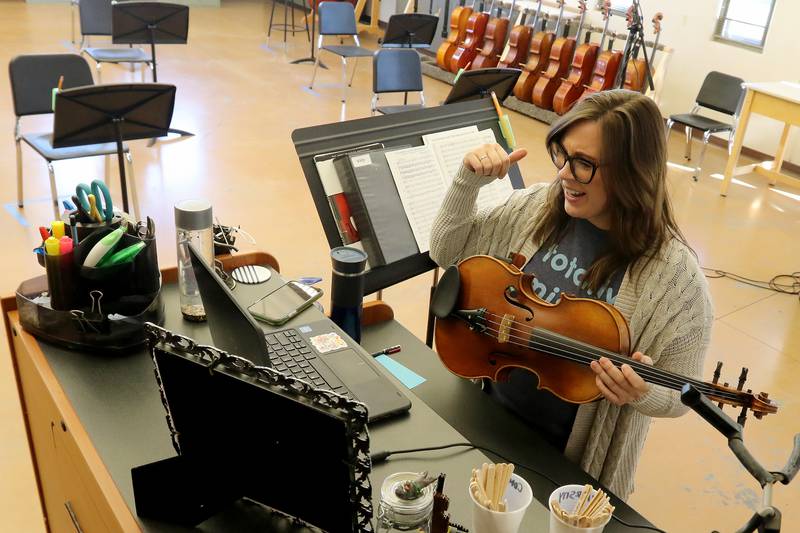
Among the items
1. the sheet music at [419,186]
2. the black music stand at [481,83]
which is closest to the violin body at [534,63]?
the black music stand at [481,83]

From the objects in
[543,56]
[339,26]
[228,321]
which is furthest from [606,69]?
[228,321]

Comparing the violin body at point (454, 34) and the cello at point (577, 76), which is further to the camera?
the violin body at point (454, 34)

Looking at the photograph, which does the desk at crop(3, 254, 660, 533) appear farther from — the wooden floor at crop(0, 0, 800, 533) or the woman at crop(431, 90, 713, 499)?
the wooden floor at crop(0, 0, 800, 533)

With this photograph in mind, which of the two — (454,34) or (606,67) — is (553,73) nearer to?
(606,67)

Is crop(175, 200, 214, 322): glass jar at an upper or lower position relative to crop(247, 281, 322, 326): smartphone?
upper

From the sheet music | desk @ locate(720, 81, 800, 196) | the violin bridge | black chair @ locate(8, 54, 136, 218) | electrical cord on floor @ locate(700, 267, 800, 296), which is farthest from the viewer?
desk @ locate(720, 81, 800, 196)

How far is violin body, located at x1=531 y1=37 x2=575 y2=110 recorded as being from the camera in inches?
265

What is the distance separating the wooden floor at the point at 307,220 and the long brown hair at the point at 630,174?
1.26 metres

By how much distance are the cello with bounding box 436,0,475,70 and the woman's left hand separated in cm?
667

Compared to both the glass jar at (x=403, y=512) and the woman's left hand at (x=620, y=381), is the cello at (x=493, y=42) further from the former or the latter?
the glass jar at (x=403, y=512)

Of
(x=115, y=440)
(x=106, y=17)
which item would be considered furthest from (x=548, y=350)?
(x=106, y=17)

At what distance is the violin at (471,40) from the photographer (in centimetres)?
752

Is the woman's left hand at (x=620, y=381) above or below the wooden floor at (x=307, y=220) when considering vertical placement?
above

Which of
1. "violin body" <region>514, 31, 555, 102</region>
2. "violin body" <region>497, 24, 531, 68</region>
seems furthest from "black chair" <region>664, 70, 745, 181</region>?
"violin body" <region>497, 24, 531, 68</region>
